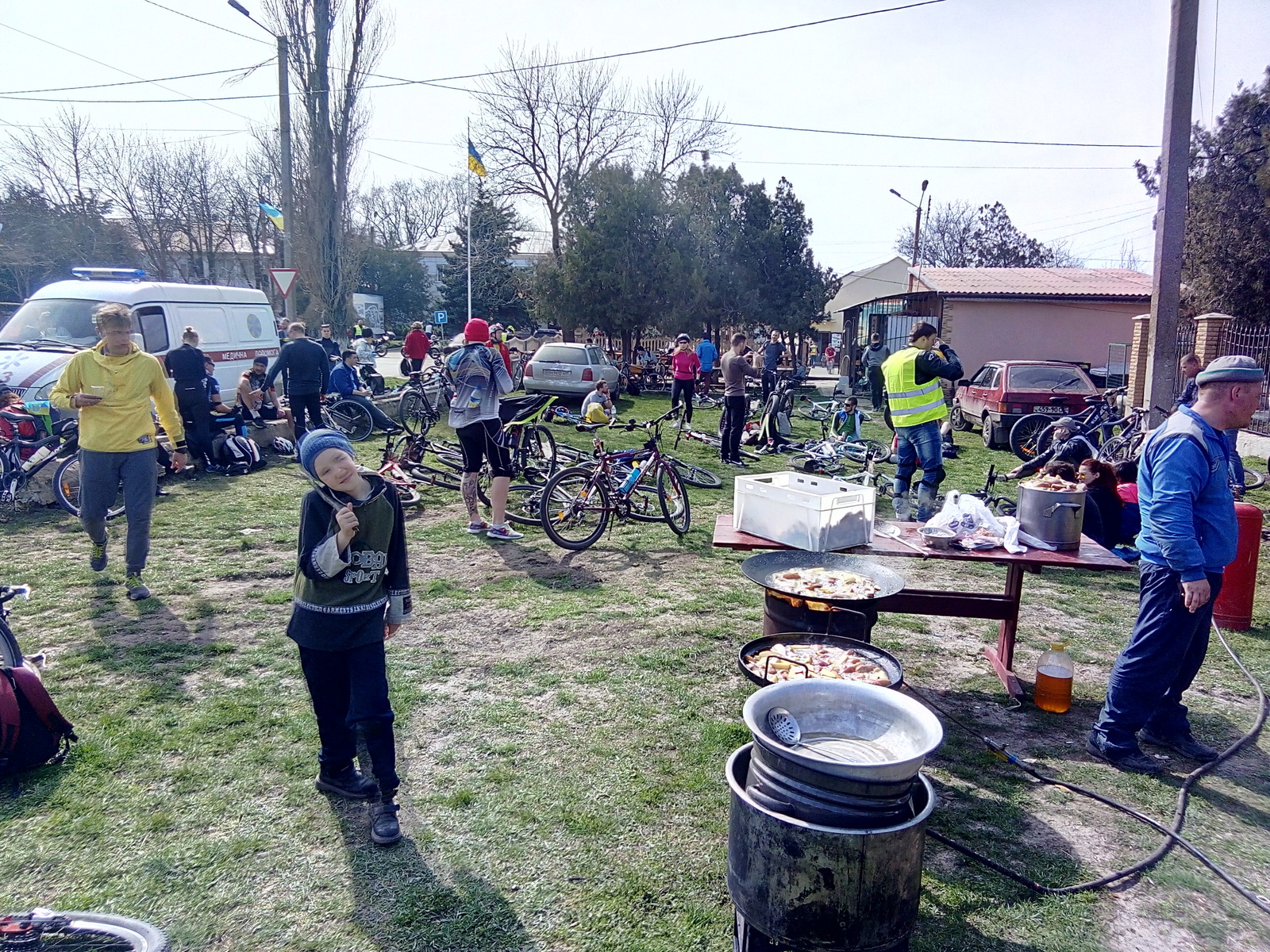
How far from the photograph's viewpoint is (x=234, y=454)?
35.0 ft

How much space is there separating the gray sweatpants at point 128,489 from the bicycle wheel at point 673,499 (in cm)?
432

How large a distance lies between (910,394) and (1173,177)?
501cm

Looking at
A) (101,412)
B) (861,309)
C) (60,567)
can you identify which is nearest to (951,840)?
(101,412)

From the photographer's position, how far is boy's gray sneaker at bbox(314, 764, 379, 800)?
3504 mm

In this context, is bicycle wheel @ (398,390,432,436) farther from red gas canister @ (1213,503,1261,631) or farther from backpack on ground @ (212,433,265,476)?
red gas canister @ (1213,503,1261,631)

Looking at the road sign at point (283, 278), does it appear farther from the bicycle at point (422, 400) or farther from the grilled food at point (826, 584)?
the grilled food at point (826, 584)

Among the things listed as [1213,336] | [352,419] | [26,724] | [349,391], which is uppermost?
[1213,336]

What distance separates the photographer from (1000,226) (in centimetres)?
4969

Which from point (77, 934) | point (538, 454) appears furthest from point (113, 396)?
point (538, 454)

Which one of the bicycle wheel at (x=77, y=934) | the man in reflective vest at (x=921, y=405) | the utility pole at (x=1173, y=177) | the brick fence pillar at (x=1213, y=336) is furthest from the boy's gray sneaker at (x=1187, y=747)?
the brick fence pillar at (x=1213, y=336)

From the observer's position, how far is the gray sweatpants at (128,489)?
18.7 feet

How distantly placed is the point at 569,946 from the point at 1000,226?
54467 mm

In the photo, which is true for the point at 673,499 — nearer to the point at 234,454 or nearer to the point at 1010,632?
the point at 1010,632

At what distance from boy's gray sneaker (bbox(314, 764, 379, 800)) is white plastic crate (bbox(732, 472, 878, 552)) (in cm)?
240
